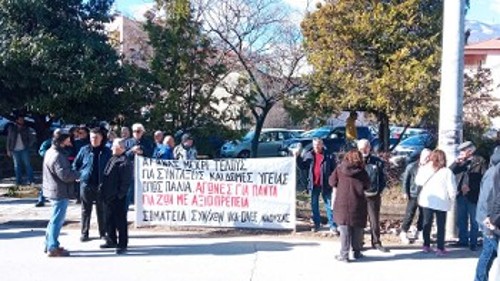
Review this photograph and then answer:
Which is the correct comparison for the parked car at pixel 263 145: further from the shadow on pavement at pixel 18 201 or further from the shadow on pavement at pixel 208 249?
the shadow on pavement at pixel 208 249

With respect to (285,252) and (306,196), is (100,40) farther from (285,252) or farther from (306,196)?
(285,252)

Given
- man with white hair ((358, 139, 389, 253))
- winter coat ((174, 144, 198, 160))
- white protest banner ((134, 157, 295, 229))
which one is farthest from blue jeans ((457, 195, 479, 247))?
winter coat ((174, 144, 198, 160))

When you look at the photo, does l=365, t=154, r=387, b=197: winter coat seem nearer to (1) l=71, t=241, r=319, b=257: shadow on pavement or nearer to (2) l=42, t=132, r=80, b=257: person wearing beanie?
(1) l=71, t=241, r=319, b=257: shadow on pavement

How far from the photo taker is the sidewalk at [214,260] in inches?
318

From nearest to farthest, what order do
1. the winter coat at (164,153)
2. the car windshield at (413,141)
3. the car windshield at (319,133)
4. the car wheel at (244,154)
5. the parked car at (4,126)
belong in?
the winter coat at (164,153) → the parked car at (4,126) → the car windshield at (413,141) → the car wheel at (244,154) → the car windshield at (319,133)

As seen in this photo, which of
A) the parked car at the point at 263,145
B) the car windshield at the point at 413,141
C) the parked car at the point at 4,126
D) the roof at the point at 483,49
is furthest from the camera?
the roof at the point at 483,49

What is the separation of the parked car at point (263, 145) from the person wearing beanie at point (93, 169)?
14.2 m

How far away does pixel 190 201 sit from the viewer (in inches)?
426

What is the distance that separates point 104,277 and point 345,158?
3.55 meters

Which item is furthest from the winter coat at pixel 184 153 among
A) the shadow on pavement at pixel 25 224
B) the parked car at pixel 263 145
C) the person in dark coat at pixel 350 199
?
the parked car at pixel 263 145

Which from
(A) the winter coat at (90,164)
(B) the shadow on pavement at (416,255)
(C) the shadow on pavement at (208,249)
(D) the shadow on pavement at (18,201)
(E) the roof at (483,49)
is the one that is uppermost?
(E) the roof at (483,49)

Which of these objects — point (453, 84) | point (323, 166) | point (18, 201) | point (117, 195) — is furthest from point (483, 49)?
point (117, 195)

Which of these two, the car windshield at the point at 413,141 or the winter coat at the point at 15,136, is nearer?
the winter coat at the point at 15,136

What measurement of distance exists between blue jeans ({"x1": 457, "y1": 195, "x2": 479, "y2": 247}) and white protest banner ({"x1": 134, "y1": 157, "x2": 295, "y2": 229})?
2595mm
